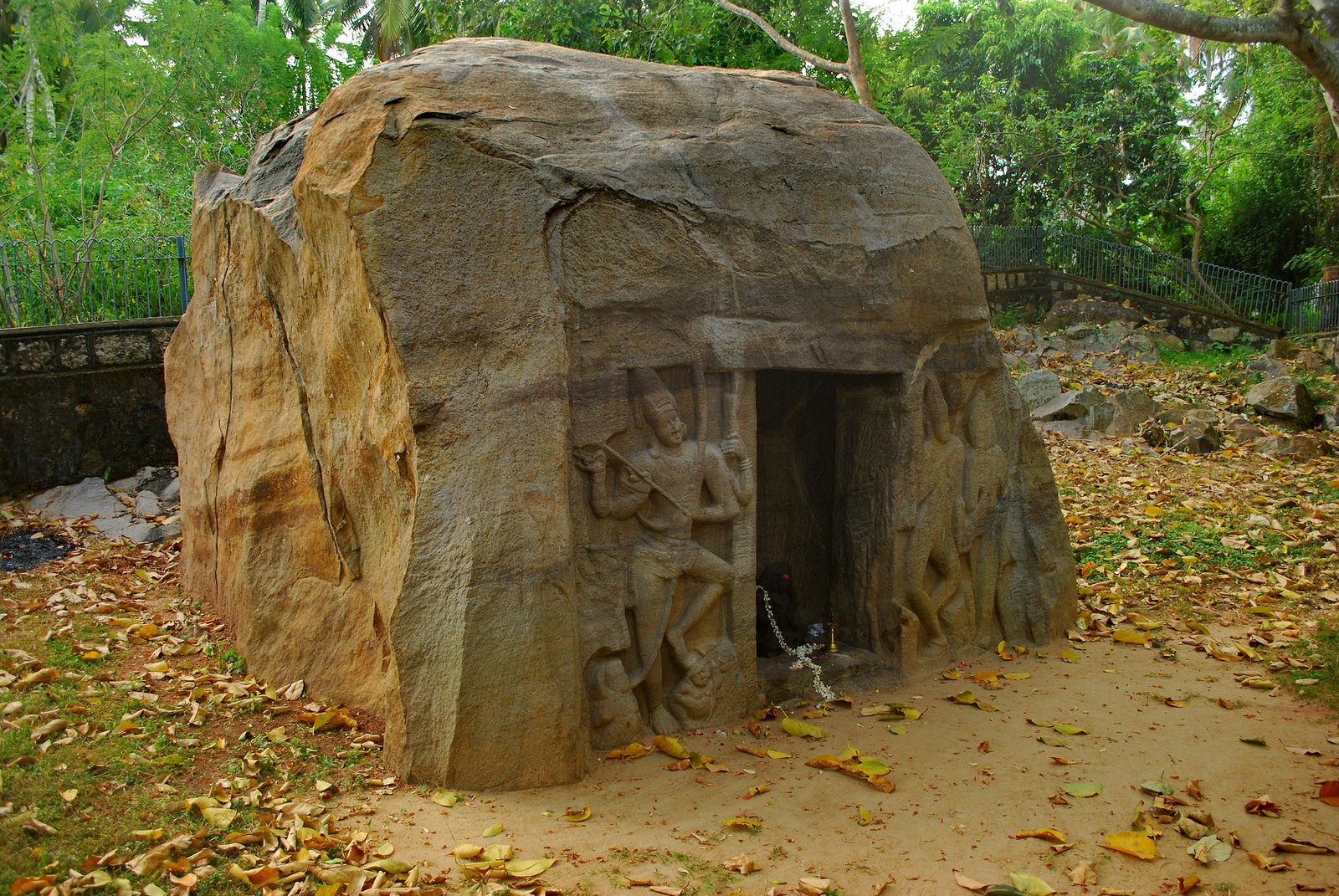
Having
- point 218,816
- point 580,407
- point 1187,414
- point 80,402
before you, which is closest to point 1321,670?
point 580,407

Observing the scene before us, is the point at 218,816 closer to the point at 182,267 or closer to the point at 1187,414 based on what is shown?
the point at 182,267

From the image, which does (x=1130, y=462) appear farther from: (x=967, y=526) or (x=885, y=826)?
(x=885, y=826)

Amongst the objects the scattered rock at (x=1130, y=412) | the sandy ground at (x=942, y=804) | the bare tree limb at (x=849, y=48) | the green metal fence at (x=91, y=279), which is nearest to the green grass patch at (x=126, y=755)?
the sandy ground at (x=942, y=804)

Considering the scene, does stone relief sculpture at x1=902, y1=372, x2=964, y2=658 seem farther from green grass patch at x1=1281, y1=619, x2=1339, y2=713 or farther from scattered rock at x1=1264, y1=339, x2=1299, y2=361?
scattered rock at x1=1264, y1=339, x2=1299, y2=361

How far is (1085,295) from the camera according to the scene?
16609 millimetres

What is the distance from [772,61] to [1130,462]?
6.73 m

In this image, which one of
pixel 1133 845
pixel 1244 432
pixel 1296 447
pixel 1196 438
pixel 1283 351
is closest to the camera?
pixel 1133 845

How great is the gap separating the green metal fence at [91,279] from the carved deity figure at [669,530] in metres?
6.64

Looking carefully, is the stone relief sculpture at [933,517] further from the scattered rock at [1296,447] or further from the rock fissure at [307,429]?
the scattered rock at [1296,447]

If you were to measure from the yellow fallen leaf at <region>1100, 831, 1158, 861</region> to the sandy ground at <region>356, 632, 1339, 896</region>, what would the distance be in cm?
3

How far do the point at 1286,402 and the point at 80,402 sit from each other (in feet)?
39.3

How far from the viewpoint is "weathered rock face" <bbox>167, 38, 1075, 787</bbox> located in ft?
14.5

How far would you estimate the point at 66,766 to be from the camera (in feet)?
13.7

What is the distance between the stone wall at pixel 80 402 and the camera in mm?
8711
